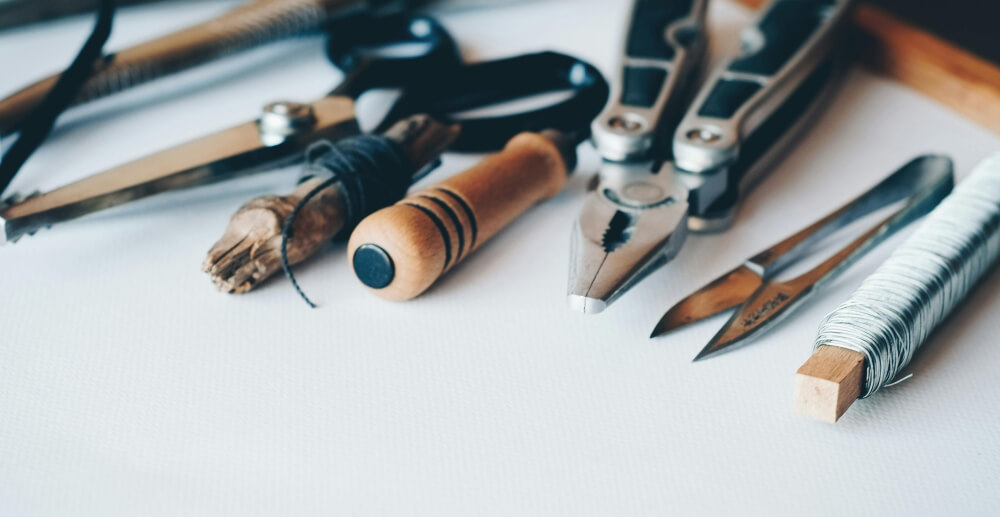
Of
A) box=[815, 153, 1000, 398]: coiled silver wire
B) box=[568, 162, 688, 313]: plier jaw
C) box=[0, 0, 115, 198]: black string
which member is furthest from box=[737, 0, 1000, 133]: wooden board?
box=[0, 0, 115, 198]: black string

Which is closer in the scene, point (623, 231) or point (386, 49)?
point (623, 231)

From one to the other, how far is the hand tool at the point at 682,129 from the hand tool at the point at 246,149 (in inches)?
7.0

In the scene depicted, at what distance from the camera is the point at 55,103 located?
0.68 metres

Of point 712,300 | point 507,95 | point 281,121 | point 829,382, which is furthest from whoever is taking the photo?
point 507,95

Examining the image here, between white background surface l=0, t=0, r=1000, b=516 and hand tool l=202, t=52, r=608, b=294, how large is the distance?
0.03 metres

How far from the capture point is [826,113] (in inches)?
29.0

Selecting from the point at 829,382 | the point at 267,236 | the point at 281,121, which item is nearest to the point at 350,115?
the point at 281,121

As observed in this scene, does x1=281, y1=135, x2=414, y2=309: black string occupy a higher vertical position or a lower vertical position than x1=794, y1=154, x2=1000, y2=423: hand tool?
higher

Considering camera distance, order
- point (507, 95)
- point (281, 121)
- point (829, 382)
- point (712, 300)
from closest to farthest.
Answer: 1. point (829, 382)
2. point (712, 300)
3. point (281, 121)
4. point (507, 95)

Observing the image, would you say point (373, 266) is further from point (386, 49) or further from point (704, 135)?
point (386, 49)

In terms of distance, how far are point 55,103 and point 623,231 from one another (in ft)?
1.44

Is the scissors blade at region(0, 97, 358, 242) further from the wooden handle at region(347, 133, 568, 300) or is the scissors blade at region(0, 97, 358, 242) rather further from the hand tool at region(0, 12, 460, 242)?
the wooden handle at region(347, 133, 568, 300)

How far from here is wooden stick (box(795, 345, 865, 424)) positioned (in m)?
0.42

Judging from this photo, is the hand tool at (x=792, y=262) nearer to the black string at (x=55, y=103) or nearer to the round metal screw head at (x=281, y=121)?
the round metal screw head at (x=281, y=121)
